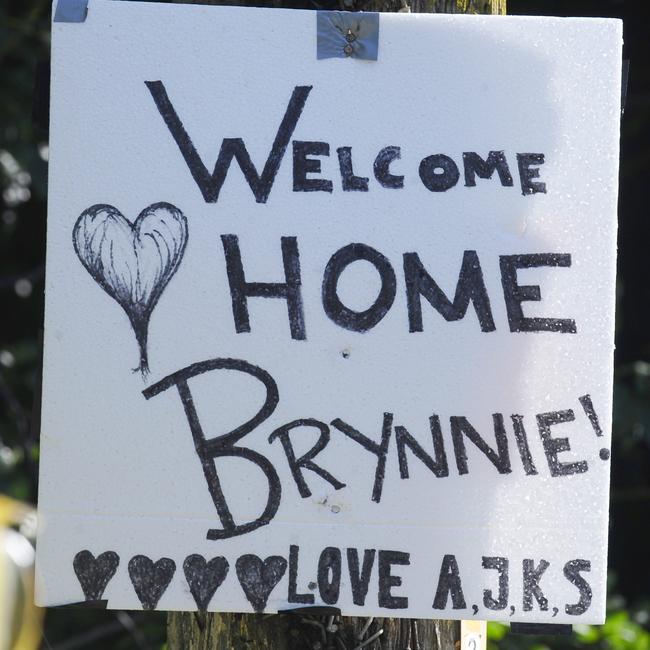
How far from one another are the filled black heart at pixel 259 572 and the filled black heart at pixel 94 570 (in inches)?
7.2

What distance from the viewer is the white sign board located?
1.53 meters

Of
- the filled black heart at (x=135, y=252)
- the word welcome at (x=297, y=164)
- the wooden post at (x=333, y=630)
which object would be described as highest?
the word welcome at (x=297, y=164)

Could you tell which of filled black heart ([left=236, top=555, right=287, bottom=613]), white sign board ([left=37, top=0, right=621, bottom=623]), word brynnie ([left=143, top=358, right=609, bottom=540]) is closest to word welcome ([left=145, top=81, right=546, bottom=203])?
white sign board ([left=37, top=0, right=621, bottom=623])

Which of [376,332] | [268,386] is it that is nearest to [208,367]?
[268,386]

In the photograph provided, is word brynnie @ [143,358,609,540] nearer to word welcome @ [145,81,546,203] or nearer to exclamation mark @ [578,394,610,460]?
exclamation mark @ [578,394,610,460]

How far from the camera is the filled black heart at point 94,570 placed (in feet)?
5.03

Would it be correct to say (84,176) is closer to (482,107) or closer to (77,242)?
(77,242)

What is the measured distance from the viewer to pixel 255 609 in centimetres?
154

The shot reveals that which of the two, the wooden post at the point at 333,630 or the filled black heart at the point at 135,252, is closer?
the filled black heart at the point at 135,252

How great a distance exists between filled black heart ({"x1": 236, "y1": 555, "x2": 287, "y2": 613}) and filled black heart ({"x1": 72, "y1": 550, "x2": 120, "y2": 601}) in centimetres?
18

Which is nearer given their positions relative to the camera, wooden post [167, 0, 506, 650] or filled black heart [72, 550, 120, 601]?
filled black heart [72, 550, 120, 601]

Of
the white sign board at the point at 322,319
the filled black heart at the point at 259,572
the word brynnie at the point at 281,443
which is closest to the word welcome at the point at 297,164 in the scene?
the white sign board at the point at 322,319

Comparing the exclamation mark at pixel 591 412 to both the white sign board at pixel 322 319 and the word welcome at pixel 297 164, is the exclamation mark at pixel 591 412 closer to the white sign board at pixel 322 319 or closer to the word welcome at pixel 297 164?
the white sign board at pixel 322 319

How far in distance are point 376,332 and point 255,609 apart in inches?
17.5
